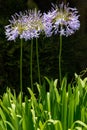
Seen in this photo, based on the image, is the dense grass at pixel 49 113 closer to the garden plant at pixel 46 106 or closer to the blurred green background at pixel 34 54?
the garden plant at pixel 46 106

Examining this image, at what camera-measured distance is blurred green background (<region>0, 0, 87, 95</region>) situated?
21.5 feet

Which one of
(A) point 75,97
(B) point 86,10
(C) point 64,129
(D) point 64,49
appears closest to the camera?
(C) point 64,129

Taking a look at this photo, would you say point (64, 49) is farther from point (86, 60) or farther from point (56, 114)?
point (56, 114)

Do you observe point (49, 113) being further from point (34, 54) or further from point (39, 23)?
point (34, 54)

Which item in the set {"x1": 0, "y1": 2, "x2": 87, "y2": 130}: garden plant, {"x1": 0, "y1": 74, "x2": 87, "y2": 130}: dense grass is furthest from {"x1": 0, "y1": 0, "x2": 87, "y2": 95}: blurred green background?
{"x1": 0, "y1": 74, "x2": 87, "y2": 130}: dense grass

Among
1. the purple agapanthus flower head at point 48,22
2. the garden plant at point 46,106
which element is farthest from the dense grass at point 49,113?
the purple agapanthus flower head at point 48,22

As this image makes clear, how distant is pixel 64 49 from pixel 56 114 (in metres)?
3.80

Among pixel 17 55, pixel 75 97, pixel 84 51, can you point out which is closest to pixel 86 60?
pixel 84 51

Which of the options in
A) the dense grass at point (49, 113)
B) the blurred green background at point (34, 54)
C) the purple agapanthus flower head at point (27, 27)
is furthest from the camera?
the blurred green background at point (34, 54)

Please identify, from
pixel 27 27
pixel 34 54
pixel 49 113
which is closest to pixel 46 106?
pixel 49 113

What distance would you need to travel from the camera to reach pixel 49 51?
680 centimetres

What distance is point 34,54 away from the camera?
22.0ft

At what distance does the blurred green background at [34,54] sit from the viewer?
6.57 m

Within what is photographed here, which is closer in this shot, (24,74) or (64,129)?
(64,129)
